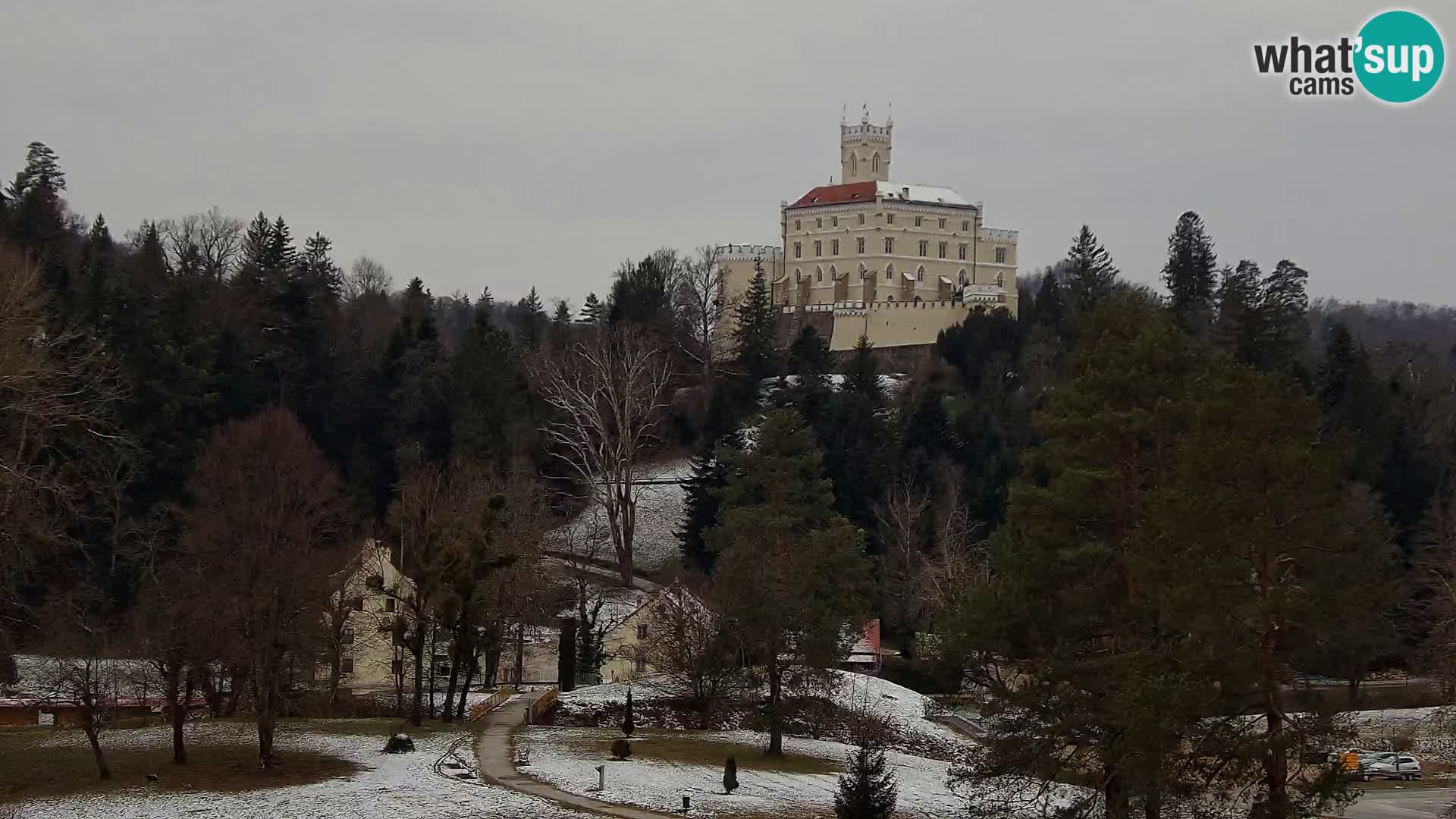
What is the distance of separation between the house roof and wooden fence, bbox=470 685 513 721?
230 ft

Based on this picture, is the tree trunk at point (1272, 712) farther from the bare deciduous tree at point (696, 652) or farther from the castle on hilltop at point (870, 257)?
the castle on hilltop at point (870, 257)

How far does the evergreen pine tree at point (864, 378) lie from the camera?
81.3 metres

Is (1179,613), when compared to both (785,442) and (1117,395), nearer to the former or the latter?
(1117,395)

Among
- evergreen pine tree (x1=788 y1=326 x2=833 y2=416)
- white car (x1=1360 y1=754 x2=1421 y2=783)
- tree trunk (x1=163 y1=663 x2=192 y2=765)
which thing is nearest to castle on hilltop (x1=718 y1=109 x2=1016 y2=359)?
evergreen pine tree (x1=788 y1=326 x2=833 y2=416)

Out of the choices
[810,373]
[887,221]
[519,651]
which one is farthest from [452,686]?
[887,221]

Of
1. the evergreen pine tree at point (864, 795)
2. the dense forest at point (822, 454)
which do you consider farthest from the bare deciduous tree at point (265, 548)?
the evergreen pine tree at point (864, 795)

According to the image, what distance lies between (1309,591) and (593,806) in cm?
1426

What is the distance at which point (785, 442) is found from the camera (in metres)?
49.0

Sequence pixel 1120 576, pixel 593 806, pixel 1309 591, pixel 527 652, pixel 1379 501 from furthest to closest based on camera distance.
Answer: pixel 1379 501, pixel 527 652, pixel 593 806, pixel 1120 576, pixel 1309 591

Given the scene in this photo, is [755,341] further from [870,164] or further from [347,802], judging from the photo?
[347,802]

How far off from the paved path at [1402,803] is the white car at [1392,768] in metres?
1.14

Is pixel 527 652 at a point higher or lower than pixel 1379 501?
lower

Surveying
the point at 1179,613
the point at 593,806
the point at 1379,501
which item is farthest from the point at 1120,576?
the point at 1379,501

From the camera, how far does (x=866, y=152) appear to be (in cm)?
11925
